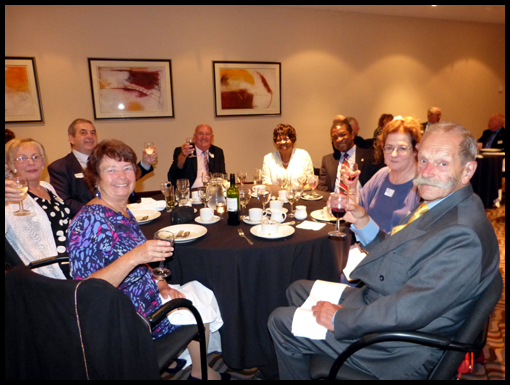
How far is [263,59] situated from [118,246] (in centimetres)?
552

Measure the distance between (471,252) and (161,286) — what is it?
5.12 feet

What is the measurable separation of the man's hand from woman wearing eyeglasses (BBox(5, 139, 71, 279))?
166 cm

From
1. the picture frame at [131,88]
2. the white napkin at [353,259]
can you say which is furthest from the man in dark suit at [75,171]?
the picture frame at [131,88]

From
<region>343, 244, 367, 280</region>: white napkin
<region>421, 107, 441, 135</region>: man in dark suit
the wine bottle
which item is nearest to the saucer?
the wine bottle

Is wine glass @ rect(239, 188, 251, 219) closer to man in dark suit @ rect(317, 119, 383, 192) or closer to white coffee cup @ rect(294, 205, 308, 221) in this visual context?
white coffee cup @ rect(294, 205, 308, 221)

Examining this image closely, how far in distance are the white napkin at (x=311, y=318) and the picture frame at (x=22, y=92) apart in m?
5.40

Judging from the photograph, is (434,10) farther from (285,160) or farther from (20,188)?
(20,188)

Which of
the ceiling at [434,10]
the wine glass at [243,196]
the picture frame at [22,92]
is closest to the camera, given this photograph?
the wine glass at [243,196]

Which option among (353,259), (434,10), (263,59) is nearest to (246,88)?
(263,59)

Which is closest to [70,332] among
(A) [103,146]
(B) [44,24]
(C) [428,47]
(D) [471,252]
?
(A) [103,146]

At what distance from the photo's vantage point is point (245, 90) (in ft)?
20.7

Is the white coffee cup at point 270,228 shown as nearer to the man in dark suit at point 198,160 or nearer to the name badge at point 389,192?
the name badge at point 389,192

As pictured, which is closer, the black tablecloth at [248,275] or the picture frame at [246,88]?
the black tablecloth at [248,275]

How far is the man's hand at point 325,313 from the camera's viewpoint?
1522 mm
